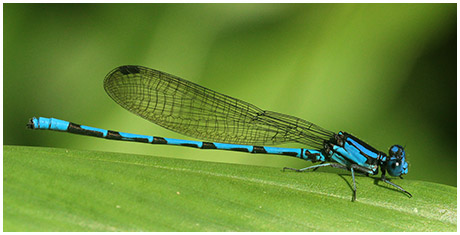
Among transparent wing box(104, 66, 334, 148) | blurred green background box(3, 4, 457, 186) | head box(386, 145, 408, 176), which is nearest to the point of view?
head box(386, 145, 408, 176)

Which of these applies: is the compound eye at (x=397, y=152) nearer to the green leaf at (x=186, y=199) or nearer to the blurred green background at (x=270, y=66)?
the blurred green background at (x=270, y=66)

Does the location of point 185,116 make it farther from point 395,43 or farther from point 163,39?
point 395,43

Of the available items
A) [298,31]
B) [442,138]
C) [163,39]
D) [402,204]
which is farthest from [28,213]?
[442,138]

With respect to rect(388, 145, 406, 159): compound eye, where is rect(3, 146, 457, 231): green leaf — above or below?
below

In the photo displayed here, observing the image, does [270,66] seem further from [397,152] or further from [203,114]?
[397,152]

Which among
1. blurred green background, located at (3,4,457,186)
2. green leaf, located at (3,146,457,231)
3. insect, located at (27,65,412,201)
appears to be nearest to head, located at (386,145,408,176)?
insect, located at (27,65,412,201)

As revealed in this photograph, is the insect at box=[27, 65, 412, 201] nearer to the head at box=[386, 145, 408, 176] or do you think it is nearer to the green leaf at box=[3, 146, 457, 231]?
the head at box=[386, 145, 408, 176]

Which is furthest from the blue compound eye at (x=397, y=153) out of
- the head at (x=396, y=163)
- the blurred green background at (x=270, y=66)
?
the blurred green background at (x=270, y=66)
